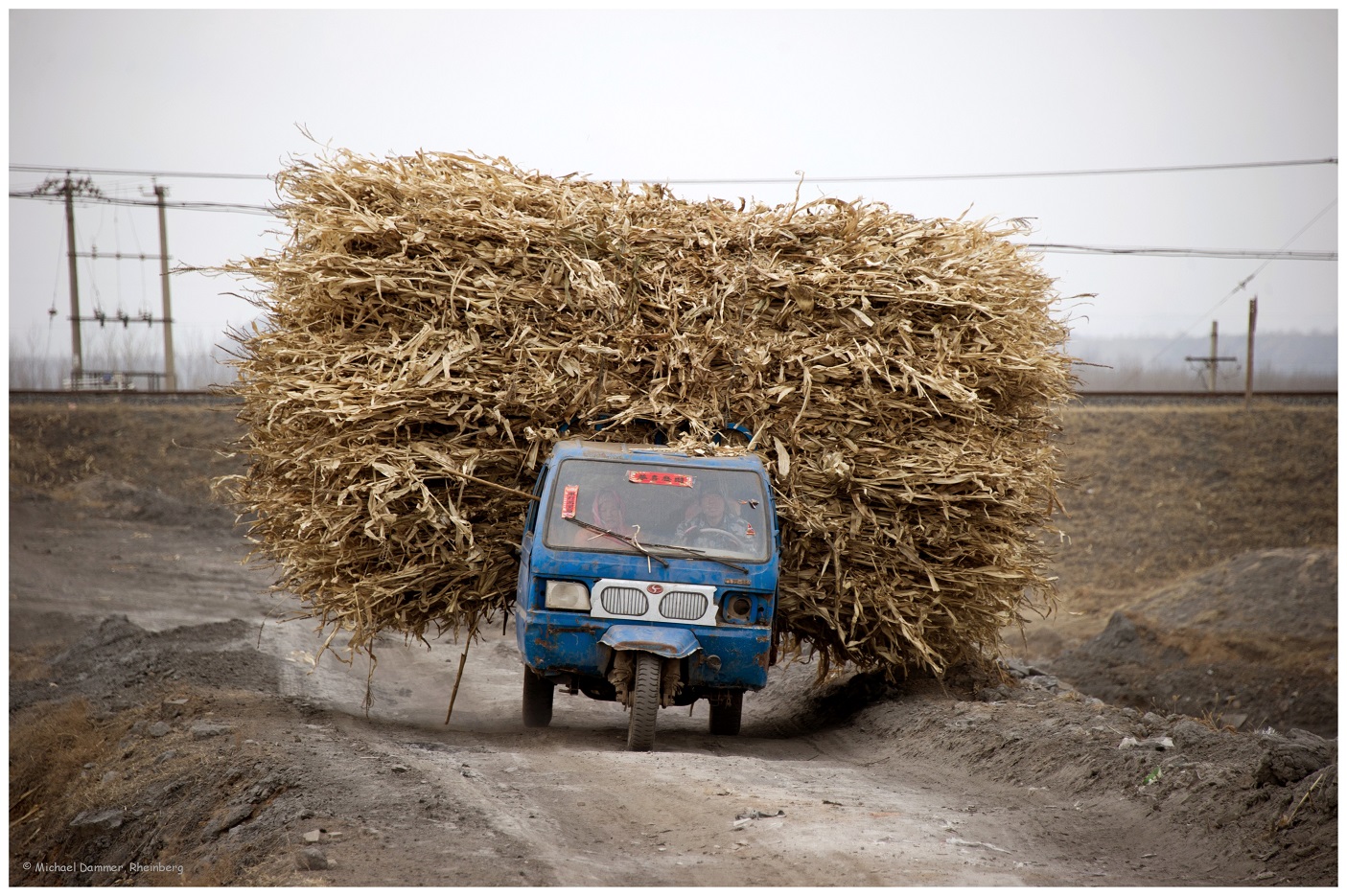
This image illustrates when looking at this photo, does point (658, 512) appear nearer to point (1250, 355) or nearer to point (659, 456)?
point (659, 456)

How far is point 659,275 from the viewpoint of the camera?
9867mm

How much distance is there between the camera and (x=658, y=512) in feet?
27.3

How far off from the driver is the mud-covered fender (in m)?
0.66

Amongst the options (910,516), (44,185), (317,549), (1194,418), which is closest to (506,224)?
(317,549)

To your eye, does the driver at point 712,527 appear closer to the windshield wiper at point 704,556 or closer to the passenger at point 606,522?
the windshield wiper at point 704,556

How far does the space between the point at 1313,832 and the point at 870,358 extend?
4.85 metres

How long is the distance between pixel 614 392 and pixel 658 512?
5.08 ft

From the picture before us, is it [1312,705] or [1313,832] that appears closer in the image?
[1313,832]

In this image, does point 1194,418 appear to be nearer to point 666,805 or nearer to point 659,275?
point 659,275

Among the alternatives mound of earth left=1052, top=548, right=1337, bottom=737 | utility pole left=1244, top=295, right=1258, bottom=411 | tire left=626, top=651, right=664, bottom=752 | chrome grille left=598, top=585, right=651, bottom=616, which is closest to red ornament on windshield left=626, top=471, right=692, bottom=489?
chrome grille left=598, top=585, right=651, bottom=616

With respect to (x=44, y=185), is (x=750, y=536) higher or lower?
lower

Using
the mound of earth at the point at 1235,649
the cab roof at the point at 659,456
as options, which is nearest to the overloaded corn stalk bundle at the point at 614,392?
the cab roof at the point at 659,456

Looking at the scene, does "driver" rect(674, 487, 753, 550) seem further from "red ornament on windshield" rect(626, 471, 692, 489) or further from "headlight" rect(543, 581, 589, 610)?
"headlight" rect(543, 581, 589, 610)

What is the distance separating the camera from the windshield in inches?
321
